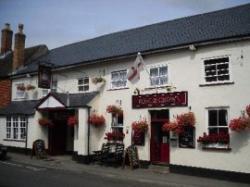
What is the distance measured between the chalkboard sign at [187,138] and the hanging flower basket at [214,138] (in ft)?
1.83

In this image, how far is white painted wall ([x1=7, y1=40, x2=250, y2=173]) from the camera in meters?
14.2

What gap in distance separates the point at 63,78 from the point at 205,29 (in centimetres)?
1016

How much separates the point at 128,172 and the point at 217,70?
21.0 ft

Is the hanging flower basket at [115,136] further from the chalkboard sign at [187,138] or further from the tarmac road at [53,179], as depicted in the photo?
the chalkboard sign at [187,138]

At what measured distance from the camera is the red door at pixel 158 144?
1695 centimetres

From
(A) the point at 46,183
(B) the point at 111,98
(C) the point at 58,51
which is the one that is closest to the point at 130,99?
(B) the point at 111,98

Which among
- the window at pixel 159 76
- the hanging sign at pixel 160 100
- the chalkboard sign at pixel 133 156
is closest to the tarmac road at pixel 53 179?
the chalkboard sign at pixel 133 156

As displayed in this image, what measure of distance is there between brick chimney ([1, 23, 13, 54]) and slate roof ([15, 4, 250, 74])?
720 centimetres

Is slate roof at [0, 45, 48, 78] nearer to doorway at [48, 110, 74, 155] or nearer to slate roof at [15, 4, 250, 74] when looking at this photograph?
slate roof at [15, 4, 250, 74]

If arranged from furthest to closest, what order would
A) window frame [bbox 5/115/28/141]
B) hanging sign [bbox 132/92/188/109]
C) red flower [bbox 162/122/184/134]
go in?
1. window frame [bbox 5/115/28/141]
2. hanging sign [bbox 132/92/188/109]
3. red flower [bbox 162/122/184/134]

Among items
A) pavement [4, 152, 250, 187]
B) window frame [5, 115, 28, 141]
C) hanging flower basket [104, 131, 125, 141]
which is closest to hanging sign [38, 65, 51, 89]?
window frame [5, 115, 28, 141]

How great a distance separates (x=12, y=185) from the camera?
11406 mm

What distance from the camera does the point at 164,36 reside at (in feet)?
61.5

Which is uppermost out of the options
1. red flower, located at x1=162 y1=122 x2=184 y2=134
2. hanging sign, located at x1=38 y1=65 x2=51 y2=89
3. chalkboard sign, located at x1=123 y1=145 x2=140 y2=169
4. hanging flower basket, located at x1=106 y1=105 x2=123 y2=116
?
hanging sign, located at x1=38 y1=65 x2=51 y2=89
